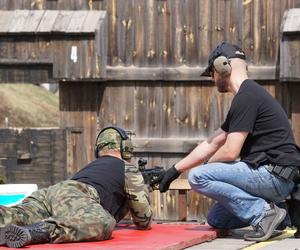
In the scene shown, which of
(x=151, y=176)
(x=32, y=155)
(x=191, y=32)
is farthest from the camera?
(x=32, y=155)

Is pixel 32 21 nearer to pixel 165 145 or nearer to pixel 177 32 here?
pixel 177 32

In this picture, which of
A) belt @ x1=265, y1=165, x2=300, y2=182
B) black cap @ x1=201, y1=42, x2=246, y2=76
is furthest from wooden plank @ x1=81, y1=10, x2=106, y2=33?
belt @ x1=265, y1=165, x2=300, y2=182

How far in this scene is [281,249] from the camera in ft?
24.7

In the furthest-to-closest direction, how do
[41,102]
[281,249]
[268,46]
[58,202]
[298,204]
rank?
[41,102], [268,46], [298,204], [58,202], [281,249]

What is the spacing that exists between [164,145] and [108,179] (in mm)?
5372

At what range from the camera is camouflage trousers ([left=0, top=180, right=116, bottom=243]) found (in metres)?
7.73

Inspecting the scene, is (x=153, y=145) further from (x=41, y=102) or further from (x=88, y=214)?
(x=41, y=102)

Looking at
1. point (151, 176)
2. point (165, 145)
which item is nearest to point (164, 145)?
point (165, 145)

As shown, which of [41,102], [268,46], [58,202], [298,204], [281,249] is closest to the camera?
[281,249]

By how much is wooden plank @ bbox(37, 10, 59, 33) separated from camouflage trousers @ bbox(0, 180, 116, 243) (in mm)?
5703

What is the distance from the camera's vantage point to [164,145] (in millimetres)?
13758

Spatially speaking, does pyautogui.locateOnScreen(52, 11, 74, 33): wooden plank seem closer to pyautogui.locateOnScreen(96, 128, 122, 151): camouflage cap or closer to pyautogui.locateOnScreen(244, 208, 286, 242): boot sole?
pyautogui.locateOnScreen(96, 128, 122, 151): camouflage cap

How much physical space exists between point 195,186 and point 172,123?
17.4 ft

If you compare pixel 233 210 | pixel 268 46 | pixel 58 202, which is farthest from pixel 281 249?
pixel 268 46
